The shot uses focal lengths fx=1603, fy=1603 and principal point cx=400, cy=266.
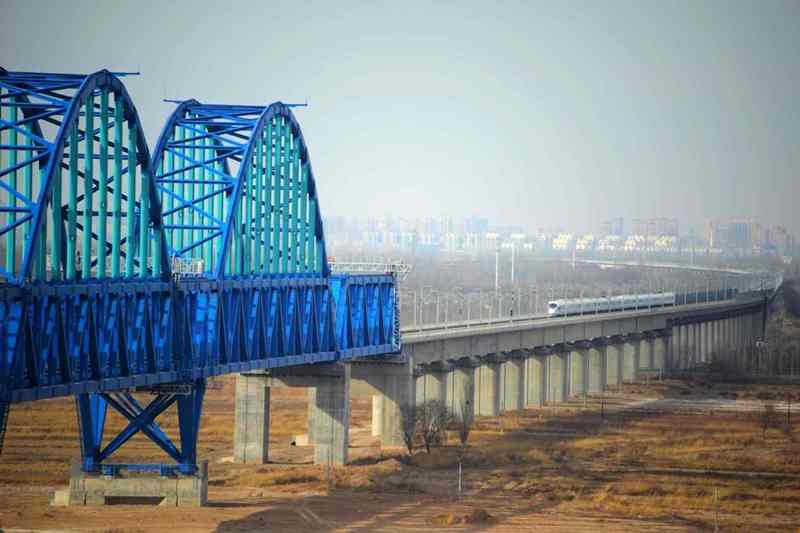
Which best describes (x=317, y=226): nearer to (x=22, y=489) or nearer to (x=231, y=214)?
(x=231, y=214)

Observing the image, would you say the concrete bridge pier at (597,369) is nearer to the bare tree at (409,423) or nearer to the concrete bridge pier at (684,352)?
the concrete bridge pier at (684,352)

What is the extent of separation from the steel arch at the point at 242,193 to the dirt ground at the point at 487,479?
9599mm

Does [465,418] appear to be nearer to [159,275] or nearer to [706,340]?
[159,275]

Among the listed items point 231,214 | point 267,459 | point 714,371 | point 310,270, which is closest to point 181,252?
point 231,214

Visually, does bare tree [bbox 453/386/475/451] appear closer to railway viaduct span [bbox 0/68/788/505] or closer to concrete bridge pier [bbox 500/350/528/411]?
railway viaduct span [bbox 0/68/788/505]

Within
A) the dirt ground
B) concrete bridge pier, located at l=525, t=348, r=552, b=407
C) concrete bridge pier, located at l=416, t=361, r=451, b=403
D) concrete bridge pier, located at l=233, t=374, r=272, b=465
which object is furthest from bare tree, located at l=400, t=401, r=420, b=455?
concrete bridge pier, located at l=525, t=348, r=552, b=407

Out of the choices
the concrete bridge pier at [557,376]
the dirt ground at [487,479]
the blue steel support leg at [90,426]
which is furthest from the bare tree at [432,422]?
the concrete bridge pier at [557,376]

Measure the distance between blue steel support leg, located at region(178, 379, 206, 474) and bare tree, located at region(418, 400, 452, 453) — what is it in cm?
2291

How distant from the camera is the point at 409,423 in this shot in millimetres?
82125

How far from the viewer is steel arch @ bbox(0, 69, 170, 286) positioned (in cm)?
4612

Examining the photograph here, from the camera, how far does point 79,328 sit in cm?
4838

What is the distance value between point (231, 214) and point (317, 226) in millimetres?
10499

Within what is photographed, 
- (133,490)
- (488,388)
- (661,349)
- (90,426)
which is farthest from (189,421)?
(661,349)

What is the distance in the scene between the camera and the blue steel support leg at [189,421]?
193 ft
